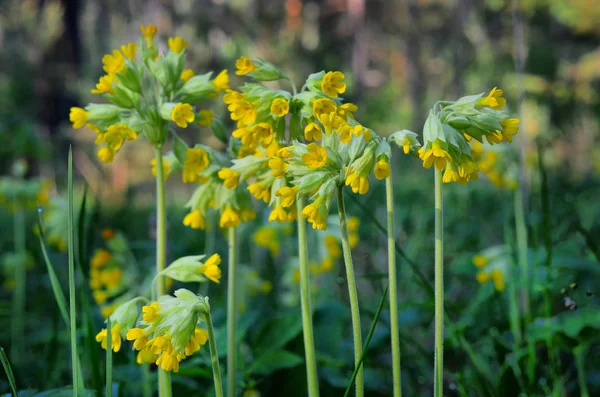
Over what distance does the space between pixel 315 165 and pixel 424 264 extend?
2.72m

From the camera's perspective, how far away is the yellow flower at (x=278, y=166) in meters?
1.33

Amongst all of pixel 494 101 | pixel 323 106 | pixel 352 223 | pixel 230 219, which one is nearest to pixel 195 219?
pixel 230 219

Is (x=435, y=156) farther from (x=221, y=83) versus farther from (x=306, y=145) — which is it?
(x=221, y=83)

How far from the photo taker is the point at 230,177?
5.03ft

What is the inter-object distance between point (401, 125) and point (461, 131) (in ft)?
65.7

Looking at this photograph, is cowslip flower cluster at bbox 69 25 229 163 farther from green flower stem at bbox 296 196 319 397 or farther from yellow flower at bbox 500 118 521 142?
yellow flower at bbox 500 118 521 142

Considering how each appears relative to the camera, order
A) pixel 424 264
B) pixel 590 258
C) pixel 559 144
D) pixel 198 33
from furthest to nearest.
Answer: pixel 559 144, pixel 198 33, pixel 424 264, pixel 590 258

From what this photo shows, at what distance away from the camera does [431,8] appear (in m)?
20.8

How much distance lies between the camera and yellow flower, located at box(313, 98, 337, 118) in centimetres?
135

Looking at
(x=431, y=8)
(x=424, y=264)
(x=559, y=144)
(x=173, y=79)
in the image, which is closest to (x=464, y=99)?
(x=173, y=79)

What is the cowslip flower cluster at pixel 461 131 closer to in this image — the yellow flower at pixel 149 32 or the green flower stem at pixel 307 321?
the green flower stem at pixel 307 321

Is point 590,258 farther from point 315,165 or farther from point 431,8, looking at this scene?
point 431,8

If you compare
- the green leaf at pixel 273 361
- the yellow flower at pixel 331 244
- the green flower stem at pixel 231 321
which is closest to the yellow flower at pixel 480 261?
the yellow flower at pixel 331 244

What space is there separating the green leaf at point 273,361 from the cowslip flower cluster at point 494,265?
0.92m
